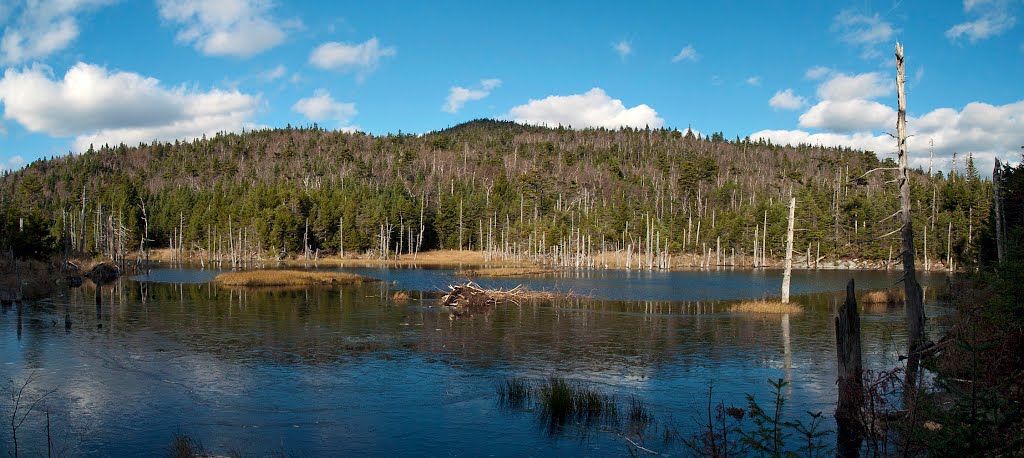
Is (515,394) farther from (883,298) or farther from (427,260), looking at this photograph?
(427,260)

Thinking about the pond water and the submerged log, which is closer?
the pond water

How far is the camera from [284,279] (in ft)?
226

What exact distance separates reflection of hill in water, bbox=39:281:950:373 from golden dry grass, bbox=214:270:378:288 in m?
13.0

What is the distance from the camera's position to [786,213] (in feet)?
402

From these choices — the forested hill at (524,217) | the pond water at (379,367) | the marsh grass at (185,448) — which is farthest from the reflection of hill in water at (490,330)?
the forested hill at (524,217)

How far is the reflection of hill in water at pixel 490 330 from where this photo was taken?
28125 mm

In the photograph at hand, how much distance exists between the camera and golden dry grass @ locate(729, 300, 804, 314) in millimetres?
44938

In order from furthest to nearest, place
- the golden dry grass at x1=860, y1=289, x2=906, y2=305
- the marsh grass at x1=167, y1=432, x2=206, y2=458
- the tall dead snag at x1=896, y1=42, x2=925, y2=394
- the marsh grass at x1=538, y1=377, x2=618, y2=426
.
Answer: the golden dry grass at x1=860, y1=289, x2=906, y2=305 < the tall dead snag at x1=896, y1=42, x2=925, y2=394 < the marsh grass at x1=538, y1=377, x2=618, y2=426 < the marsh grass at x1=167, y1=432, x2=206, y2=458

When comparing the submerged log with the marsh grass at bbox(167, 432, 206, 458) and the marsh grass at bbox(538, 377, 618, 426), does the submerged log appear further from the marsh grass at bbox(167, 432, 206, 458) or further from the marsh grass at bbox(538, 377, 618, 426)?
the marsh grass at bbox(538, 377, 618, 426)

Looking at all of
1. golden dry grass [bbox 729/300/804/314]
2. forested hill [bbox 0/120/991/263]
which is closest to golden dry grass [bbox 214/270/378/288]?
golden dry grass [bbox 729/300/804/314]

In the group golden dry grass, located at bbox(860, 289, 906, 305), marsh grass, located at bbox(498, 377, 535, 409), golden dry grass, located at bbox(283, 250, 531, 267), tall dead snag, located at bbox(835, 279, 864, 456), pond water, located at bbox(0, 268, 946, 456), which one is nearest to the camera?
pond water, located at bbox(0, 268, 946, 456)

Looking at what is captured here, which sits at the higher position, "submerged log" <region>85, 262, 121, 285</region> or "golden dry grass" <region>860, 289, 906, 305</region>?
"submerged log" <region>85, 262, 121, 285</region>

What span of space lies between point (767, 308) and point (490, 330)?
67.2ft

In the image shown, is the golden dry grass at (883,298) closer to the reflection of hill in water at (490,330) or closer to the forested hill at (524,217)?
the reflection of hill in water at (490,330)
